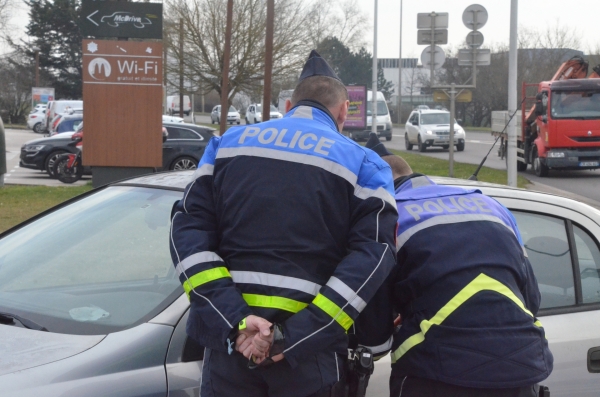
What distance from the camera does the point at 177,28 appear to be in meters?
33.8

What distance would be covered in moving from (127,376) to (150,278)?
27.3 inches

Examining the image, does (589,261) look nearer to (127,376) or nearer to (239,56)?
(127,376)

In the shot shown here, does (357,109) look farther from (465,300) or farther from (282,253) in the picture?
(282,253)

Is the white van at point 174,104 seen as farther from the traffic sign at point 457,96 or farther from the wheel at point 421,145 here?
the traffic sign at point 457,96

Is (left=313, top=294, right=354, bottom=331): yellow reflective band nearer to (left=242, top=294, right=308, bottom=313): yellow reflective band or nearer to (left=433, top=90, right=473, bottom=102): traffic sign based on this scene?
(left=242, top=294, right=308, bottom=313): yellow reflective band

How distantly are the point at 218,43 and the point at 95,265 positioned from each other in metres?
31.8

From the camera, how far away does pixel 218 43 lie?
112ft

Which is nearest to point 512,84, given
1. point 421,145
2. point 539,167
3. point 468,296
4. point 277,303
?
point 539,167

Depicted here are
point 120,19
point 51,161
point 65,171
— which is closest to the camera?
point 120,19

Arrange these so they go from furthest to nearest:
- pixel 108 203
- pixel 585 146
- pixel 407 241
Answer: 1. pixel 585 146
2. pixel 108 203
3. pixel 407 241

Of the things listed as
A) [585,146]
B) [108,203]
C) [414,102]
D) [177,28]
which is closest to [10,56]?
[177,28]

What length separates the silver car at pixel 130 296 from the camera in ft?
8.17

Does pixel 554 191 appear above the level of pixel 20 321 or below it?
below

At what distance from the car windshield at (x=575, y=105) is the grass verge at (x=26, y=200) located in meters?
12.4
